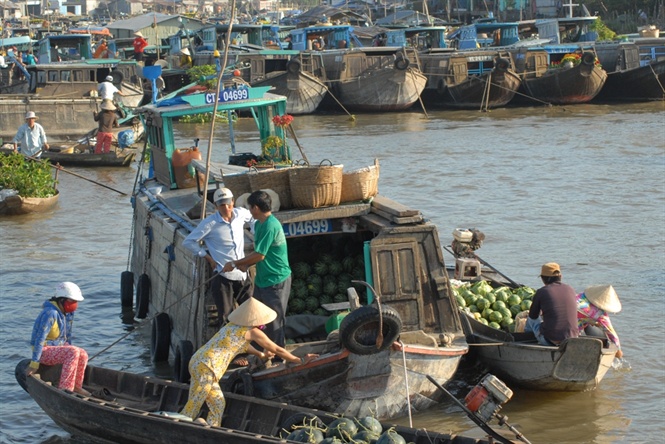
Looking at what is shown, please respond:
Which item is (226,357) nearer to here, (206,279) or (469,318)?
(206,279)

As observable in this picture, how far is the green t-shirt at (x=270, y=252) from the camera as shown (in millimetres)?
8148

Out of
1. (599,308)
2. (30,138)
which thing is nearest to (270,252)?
(599,308)

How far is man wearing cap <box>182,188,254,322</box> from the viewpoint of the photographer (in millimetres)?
8484

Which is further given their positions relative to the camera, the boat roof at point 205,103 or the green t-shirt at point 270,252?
the boat roof at point 205,103

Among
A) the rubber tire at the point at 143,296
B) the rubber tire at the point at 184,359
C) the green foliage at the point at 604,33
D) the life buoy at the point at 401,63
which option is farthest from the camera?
the green foliage at the point at 604,33

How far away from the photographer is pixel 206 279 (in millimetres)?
8695

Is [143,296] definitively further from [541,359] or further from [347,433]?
[347,433]

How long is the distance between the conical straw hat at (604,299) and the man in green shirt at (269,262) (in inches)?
106

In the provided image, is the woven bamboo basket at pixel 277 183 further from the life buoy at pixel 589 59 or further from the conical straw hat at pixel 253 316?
the life buoy at pixel 589 59

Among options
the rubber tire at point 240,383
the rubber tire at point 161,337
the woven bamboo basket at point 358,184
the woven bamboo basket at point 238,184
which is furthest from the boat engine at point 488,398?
the rubber tire at point 161,337

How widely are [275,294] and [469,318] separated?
1.99 meters

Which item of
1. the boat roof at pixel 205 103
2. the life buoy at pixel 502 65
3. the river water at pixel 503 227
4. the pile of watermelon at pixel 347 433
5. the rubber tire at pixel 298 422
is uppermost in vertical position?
the boat roof at pixel 205 103

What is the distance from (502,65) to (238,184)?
2341 centimetres

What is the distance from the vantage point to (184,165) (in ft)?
38.2
